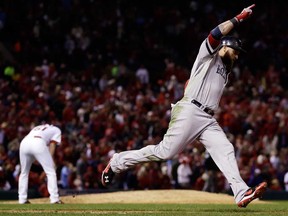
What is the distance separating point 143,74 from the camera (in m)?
29.1

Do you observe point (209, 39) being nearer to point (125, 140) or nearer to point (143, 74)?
point (125, 140)

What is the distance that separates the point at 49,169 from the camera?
15180 mm

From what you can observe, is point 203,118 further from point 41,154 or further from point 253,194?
point 41,154

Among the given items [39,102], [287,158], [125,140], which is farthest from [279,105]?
[39,102]

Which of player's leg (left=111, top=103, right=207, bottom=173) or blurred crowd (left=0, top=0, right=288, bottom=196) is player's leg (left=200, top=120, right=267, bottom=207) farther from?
blurred crowd (left=0, top=0, right=288, bottom=196)

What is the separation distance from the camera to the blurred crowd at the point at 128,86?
22.9 meters

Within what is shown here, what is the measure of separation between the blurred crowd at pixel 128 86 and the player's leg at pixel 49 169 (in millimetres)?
5875

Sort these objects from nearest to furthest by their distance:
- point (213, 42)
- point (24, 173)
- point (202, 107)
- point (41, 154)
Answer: point (213, 42)
point (202, 107)
point (41, 154)
point (24, 173)

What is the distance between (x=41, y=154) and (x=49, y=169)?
31 centimetres

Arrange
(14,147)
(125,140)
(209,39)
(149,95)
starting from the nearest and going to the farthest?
1. (209,39)
2. (14,147)
3. (125,140)
4. (149,95)

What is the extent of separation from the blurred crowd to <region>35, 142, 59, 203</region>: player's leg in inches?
231

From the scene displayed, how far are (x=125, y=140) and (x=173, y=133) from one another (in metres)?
13.0

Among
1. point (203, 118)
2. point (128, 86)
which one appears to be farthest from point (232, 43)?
point (128, 86)

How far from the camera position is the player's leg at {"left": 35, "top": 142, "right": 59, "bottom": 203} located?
1505cm
